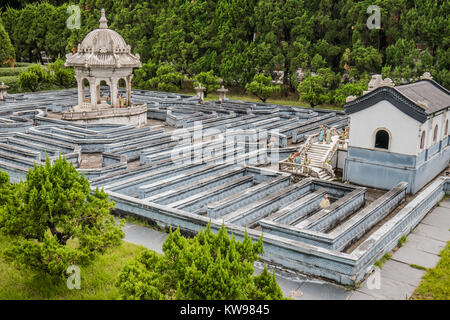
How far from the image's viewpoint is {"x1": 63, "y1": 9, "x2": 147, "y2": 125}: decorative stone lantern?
34688mm

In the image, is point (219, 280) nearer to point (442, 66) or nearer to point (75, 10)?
point (442, 66)

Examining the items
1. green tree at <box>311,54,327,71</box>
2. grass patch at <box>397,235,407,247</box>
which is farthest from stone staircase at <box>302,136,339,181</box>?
green tree at <box>311,54,327,71</box>

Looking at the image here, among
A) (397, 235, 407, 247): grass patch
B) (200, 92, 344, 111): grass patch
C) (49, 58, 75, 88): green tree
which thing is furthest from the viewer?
(49, 58, 75, 88): green tree

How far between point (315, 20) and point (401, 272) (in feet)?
141

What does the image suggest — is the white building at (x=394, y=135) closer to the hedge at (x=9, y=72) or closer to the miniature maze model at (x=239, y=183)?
the miniature maze model at (x=239, y=183)

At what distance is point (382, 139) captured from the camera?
874 inches

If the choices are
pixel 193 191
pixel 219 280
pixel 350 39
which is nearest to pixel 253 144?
pixel 193 191

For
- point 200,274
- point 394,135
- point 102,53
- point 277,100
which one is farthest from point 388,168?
point 277,100

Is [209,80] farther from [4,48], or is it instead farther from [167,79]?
[4,48]

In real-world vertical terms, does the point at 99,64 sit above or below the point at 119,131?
above

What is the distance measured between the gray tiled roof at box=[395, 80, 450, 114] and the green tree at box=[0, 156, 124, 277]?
1555cm

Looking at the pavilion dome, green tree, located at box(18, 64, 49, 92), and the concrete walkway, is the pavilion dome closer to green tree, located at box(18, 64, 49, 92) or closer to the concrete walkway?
green tree, located at box(18, 64, 49, 92)

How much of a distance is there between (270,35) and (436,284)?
1709 inches
